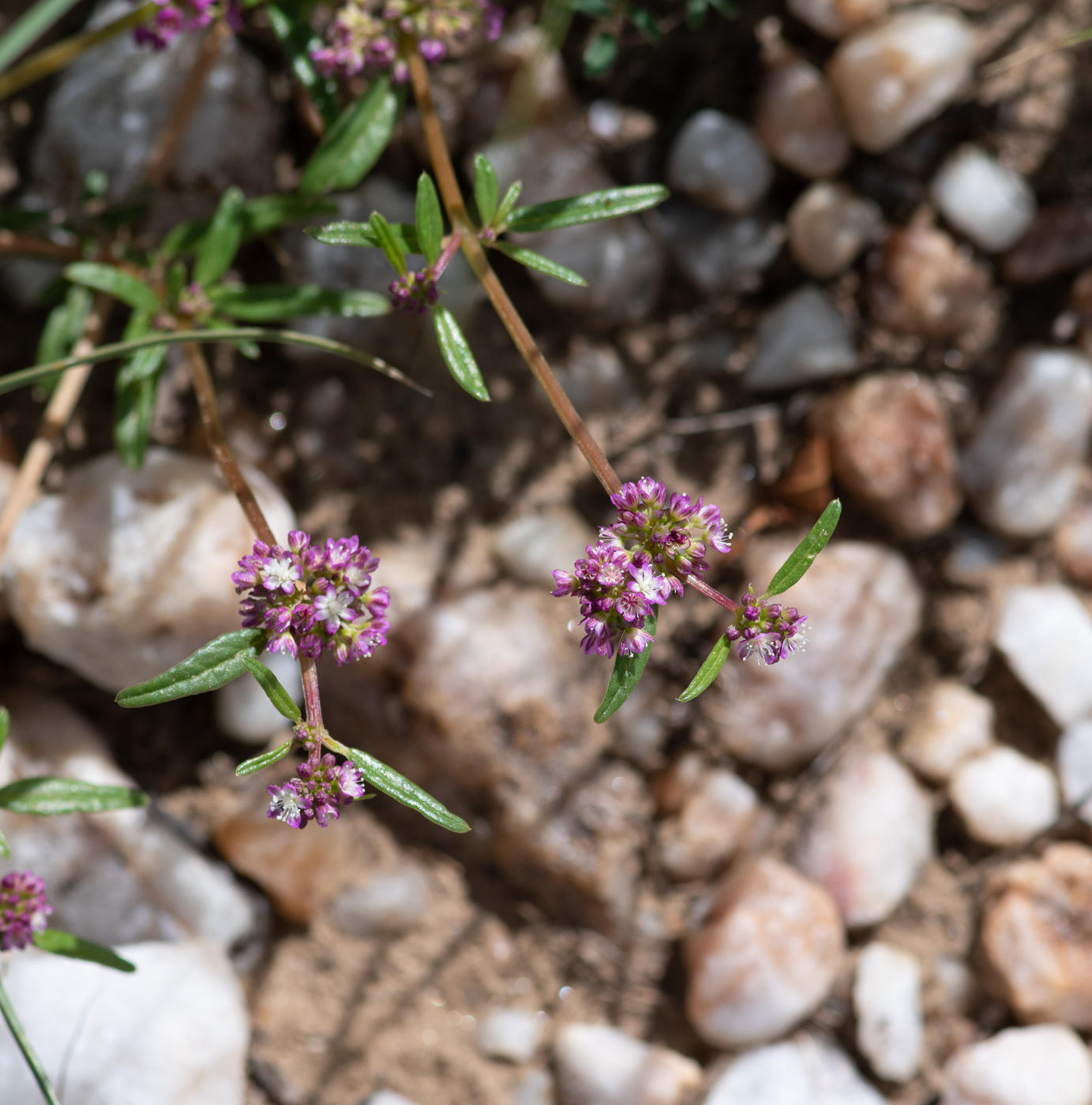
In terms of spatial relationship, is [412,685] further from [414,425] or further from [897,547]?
[897,547]

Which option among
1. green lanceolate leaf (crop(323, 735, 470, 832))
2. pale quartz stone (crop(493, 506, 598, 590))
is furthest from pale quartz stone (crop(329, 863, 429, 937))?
green lanceolate leaf (crop(323, 735, 470, 832))

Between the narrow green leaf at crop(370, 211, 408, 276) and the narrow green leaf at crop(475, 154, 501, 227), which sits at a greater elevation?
the narrow green leaf at crop(475, 154, 501, 227)

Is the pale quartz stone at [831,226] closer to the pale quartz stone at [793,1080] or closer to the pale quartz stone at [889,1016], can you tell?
the pale quartz stone at [889,1016]

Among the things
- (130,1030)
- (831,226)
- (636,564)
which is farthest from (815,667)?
(130,1030)

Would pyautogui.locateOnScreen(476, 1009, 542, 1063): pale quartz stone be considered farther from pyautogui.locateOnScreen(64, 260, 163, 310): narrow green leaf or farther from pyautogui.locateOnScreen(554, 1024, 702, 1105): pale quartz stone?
pyautogui.locateOnScreen(64, 260, 163, 310): narrow green leaf

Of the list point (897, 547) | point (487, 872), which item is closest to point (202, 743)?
point (487, 872)

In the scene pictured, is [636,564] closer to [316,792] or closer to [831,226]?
[316,792]

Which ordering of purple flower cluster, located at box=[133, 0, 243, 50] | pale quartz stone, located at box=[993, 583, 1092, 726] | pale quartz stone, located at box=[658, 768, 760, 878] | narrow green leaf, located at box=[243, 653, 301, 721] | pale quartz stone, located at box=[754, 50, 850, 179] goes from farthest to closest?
1. pale quartz stone, located at box=[993, 583, 1092, 726]
2. pale quartz stone, located at box=[658, 768, 760, 878]
3. pale quartz stone, located at box=[754, 50, 850, 179]
4. purple flower cluster, located at box=[133, 0, 243, 50]
5. narrow green leaf, located at box=[243, 653, 301, 721]
